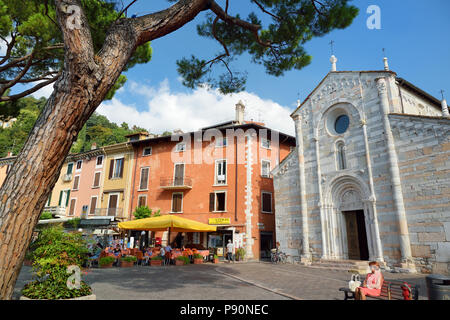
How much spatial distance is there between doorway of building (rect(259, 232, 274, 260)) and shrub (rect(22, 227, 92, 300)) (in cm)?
1639

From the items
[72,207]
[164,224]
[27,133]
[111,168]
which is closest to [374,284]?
[164,224]

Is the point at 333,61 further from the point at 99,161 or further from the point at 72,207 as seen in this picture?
the point at 72,207

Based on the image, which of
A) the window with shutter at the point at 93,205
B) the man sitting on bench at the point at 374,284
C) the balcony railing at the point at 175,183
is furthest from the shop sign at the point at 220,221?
the man sitting on bench at the point at 374,284

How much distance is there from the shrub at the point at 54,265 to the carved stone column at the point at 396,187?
11604 mm

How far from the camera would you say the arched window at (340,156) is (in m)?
14.7

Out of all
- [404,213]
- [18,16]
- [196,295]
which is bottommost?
[196,295]

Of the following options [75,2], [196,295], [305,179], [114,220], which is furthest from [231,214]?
[75,2]

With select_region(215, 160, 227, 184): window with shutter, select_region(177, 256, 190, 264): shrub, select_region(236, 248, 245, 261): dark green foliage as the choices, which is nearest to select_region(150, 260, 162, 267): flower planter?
select_region(177, 256, 190, 264): shrub

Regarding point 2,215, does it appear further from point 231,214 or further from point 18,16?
point 231,214

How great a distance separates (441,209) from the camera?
10.6m

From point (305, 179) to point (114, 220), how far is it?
55.9 ft

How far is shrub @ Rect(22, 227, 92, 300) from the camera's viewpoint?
5.16 metres

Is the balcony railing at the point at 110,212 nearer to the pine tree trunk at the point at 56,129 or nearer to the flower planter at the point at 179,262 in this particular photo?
the flower planter at the point at 179,262

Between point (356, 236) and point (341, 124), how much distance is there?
6.05m
